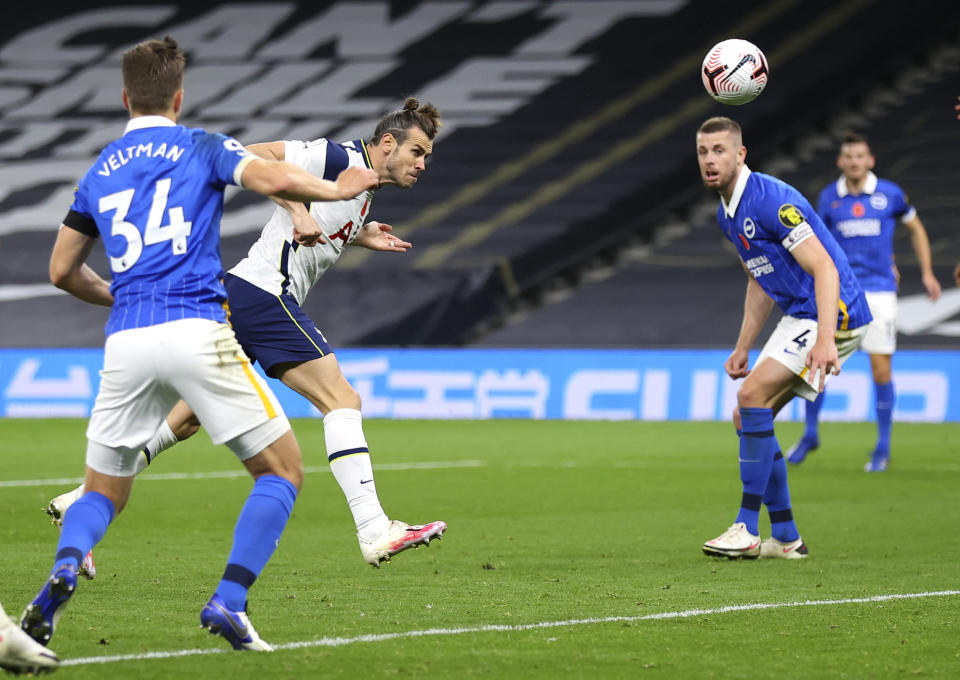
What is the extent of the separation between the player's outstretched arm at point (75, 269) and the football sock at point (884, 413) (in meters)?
8.17

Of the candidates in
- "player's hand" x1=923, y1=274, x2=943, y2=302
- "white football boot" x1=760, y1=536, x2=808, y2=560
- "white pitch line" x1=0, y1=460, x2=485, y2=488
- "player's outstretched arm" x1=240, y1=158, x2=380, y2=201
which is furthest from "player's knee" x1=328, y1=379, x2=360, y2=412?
"player's hand" x1=923, y1=274, x2=943, y2=302

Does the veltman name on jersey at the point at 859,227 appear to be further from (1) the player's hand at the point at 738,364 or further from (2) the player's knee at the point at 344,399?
(2) the player's knee at the point at 344,399

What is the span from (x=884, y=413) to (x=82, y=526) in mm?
8996

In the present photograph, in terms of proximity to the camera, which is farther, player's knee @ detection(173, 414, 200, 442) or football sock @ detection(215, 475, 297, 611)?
player's knee @ detection(173, 414, 200, 442)

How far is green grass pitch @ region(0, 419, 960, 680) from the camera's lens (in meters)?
4.70

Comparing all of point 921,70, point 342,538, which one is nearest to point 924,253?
point 342,538

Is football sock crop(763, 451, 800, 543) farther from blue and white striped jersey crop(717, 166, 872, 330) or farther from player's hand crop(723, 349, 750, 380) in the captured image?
blue and white striped jersey crop(717, 166, 872, 330)

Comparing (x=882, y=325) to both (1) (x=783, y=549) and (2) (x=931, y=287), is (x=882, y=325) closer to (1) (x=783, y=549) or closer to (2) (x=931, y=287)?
(2) (x=931, y=287)

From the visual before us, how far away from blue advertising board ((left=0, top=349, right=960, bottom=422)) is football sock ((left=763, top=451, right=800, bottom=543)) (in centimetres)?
963

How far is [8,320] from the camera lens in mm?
22562

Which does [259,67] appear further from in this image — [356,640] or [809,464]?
[356,640]

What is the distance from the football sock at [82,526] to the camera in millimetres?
4453

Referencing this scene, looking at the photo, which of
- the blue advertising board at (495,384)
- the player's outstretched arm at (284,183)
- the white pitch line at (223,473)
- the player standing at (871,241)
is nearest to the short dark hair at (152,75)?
the player's outstretched arm at (284,183)

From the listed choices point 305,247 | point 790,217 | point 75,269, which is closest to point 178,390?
point 75,269
